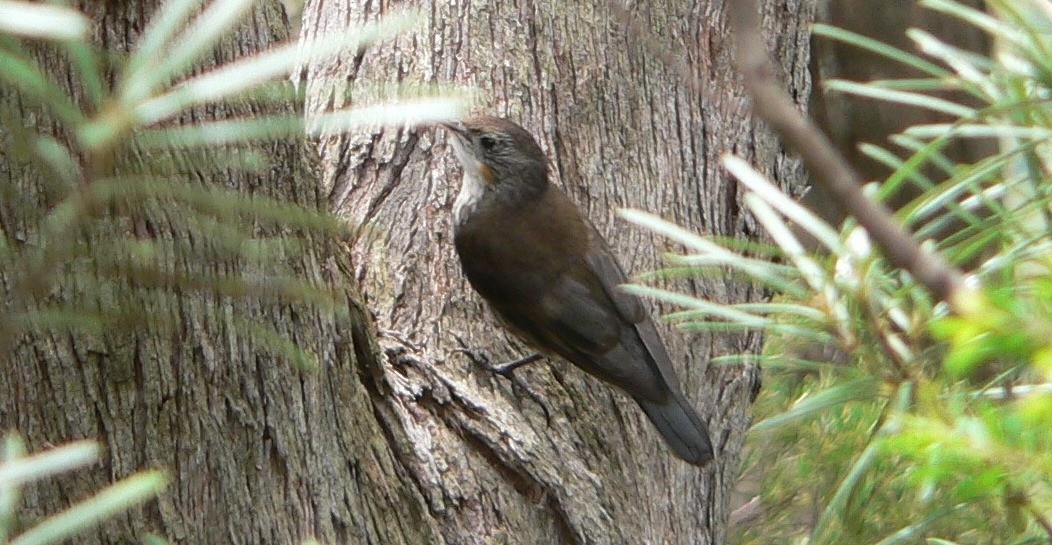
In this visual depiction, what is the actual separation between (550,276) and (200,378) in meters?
2.16

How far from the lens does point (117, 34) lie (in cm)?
220

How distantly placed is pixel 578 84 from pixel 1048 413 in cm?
293

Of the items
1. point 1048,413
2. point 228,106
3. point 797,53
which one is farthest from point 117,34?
point 797,53

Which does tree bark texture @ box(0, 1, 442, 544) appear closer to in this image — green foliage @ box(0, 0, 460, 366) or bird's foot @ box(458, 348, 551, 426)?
green foliage @ box(0, 0, 460, 366)

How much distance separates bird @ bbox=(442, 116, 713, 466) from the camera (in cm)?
367

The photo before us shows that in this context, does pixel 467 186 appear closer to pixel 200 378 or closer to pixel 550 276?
pixel 550 276

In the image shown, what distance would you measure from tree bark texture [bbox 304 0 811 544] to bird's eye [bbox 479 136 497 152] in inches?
5.5

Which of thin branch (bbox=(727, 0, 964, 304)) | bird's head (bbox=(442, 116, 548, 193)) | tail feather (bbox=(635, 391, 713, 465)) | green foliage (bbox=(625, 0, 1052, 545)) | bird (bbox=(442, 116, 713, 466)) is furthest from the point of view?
bird's head (bbox=(442, 116, 548, 193))

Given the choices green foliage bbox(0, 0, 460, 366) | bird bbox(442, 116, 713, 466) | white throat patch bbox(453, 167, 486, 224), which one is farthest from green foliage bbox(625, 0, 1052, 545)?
white throat patch bbox(453, 167, 486, 224)

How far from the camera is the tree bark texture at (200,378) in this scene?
2.06 m

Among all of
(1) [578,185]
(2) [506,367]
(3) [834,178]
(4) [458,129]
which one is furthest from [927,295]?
(4) [458,129]

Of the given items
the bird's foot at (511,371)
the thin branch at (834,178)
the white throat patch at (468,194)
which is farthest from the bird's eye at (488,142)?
the thin branch at (834,178)

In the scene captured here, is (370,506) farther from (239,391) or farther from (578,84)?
(578,84)

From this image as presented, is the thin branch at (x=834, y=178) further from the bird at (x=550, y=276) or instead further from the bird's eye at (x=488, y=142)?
the bird's eye at (x=488, y=142)
